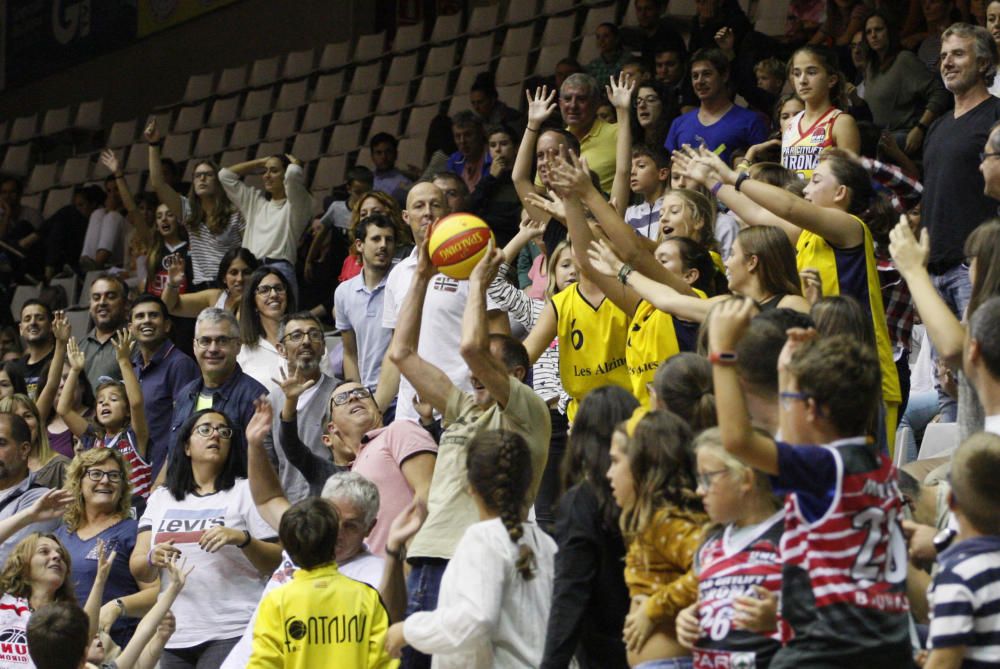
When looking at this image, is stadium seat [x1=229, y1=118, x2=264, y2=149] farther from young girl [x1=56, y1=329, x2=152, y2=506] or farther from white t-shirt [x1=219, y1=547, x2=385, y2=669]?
white t-shirt [x1=219, y1=547, x2=385, y2=669]

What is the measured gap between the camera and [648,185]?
724 centimetres

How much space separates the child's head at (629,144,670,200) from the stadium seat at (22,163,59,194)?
33.0ft

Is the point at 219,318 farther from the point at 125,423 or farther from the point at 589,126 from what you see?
the point at 589,126

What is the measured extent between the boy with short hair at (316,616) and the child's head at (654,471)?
123cm

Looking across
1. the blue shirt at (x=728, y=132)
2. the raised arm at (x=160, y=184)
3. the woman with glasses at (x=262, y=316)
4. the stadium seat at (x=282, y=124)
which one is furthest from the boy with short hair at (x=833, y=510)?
the stadium seat at (x=282, y=124)

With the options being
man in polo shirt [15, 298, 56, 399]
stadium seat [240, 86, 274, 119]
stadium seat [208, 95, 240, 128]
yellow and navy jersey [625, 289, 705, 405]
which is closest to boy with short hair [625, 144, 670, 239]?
yellow and navy jersey [625, 289, 705, 405]

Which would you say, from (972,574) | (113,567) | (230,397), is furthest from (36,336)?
(972,574)

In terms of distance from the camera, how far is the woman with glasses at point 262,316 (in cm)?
764

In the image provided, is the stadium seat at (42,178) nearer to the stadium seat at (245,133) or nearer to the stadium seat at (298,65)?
the stadium seat at (245,133)

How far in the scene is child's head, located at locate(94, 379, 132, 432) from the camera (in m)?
7.66

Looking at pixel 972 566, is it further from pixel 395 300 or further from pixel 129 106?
pixel 129 106

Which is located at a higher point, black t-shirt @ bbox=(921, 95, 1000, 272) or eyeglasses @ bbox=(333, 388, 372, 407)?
black t-shirt @ bbox=(921, 95, 1000, 272)

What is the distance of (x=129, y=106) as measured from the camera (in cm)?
1786

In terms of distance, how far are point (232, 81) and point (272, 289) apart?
28.4 feet
